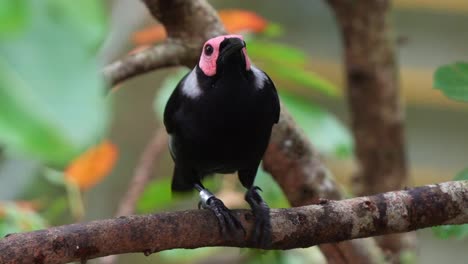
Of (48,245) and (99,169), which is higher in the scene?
(48,245)

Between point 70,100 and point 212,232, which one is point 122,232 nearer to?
point 212,232

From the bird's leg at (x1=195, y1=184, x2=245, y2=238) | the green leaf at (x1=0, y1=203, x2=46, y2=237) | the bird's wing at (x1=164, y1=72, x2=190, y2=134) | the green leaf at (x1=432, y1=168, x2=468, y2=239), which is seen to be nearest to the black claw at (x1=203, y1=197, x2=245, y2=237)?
the bird's leg at (x1=195, y1=184, x2=245, y2=238)

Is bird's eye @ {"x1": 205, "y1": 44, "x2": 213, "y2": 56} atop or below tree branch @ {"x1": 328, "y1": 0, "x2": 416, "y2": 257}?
atop

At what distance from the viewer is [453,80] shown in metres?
1.08

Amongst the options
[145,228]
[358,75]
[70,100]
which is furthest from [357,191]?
[70,100]

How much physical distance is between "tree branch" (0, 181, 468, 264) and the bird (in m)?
0.04

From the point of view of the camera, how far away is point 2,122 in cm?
31

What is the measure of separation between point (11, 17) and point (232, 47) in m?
0.71

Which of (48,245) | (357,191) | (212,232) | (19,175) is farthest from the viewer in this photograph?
(19,175)

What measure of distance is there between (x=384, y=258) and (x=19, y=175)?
139 cm

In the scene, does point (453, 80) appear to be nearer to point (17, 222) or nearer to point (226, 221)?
point (226, 221)

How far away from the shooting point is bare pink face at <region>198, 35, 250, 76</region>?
1034mm

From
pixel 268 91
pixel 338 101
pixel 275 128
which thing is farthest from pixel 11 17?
pixel 338 101

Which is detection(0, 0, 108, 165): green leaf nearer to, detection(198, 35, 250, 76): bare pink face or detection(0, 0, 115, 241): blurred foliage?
detection(0, 0, 115, 241): blurred foliage
